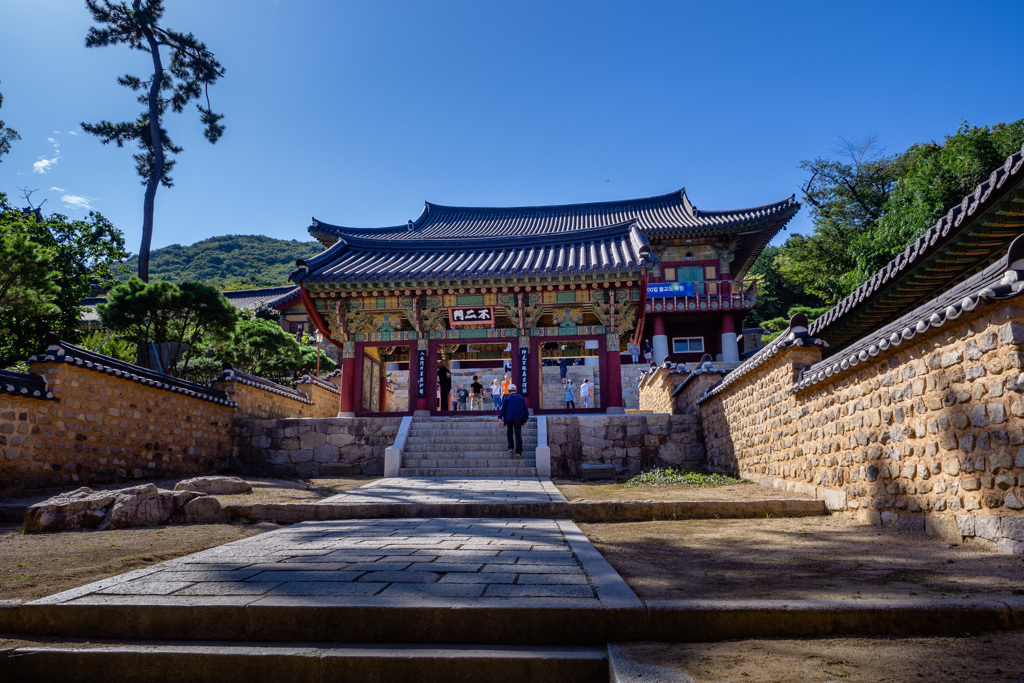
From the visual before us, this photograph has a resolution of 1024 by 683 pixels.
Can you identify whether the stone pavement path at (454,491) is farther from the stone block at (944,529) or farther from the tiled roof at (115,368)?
the tiled roof at (115,368)

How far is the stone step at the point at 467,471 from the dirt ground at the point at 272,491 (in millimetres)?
1008

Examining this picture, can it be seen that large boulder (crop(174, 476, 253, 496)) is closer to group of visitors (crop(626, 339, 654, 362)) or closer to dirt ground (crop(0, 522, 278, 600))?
dirt ground (crop(0, 522, 278, 600))

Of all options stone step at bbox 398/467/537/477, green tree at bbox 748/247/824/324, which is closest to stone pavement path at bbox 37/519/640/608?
stone step at bbox 398/467/537/477

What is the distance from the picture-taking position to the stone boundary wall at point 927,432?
374 centimetres

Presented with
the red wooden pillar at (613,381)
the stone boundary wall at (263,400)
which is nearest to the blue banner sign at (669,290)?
the red wooden pillar at (613,381)

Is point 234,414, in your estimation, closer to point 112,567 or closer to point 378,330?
point 378,330

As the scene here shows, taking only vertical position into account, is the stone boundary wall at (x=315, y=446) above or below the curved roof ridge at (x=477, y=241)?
below

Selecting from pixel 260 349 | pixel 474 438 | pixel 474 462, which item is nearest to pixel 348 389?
pixel 474 438

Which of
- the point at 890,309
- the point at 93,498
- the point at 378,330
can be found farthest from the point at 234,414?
the point at 890,309

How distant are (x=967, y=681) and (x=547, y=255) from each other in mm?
14851

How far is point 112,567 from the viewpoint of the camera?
370cm

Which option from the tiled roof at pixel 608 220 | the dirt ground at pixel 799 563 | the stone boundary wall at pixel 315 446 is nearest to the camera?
the dirt ground at pixel 799 563

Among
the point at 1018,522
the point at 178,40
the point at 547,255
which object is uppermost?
the point at 178,40

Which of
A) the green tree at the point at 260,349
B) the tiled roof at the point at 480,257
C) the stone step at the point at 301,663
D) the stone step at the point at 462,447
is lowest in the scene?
the stone step at the point at 301,663
